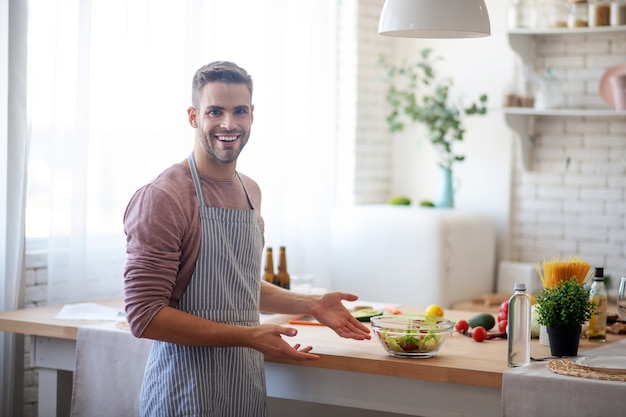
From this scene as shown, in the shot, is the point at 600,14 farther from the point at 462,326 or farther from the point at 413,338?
the point at 413,338

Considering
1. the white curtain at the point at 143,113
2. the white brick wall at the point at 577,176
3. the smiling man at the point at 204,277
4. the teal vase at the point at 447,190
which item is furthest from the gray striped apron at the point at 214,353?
the white brick wall at the point at 577,176

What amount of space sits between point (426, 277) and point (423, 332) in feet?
8.68

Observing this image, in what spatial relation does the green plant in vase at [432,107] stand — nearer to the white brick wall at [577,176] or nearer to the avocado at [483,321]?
the white brick wall at [577,176]

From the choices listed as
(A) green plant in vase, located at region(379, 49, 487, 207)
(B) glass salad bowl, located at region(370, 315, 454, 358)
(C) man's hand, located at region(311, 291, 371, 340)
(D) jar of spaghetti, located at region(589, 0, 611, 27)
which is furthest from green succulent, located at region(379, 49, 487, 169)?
(B) glass salad bowl, located at region(370, 315, 454, 358)

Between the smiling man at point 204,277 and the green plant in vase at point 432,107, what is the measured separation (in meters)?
3.22

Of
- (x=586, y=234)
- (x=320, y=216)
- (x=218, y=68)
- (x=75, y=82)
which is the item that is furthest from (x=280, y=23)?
(x=218, y=68)

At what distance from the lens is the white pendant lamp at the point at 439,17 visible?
10.2 ft

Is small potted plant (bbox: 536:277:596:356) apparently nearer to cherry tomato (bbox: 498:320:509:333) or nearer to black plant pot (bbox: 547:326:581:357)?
black plant pot (bbox: 547:326:581:357)

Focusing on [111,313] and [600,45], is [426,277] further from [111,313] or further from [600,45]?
[111,313]

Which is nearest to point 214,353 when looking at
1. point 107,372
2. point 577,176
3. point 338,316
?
point 338,316

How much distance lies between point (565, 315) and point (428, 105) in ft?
11.2

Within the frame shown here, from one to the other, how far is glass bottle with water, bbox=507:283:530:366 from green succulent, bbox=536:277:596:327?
17 cm

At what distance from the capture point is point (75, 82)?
4.14m

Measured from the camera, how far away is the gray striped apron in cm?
279
